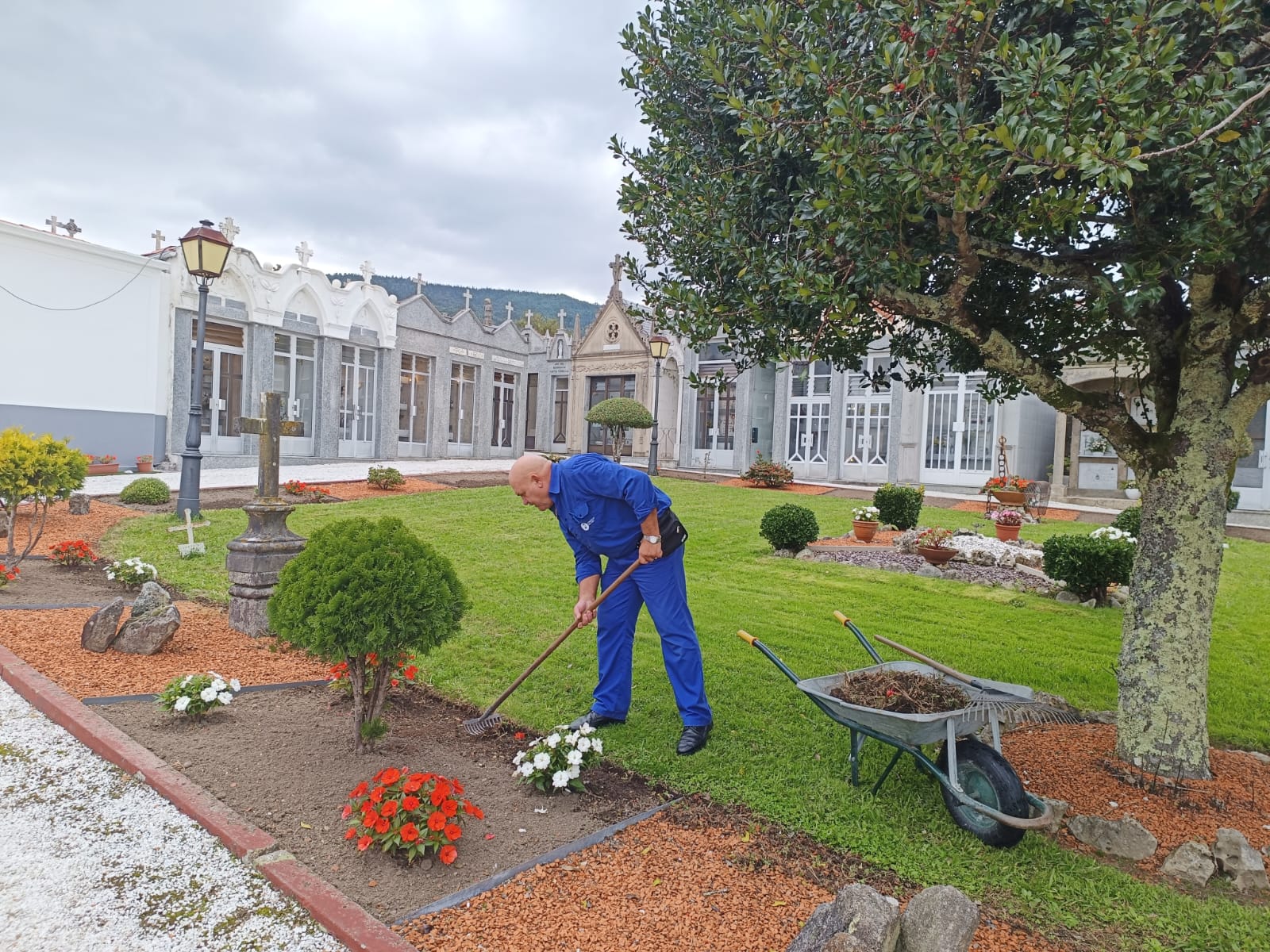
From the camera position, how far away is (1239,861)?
3.15 meters

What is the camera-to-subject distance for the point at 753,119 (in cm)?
344

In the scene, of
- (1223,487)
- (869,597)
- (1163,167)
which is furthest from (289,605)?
(869,597)

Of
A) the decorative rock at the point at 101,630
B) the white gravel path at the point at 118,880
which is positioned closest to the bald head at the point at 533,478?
the white gravel path at the point at 118,880

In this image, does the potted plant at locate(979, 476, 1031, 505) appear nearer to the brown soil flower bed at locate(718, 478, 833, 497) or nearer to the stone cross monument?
the brown soil flower bed at locate(718, 478, 833, 497)

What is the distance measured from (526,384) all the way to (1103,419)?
97.9 feet

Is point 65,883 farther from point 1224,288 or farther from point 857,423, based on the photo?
point 857,423

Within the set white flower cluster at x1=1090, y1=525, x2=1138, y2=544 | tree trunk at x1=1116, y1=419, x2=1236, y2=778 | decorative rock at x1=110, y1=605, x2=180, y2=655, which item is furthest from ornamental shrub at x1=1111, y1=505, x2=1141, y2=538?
decorative rock at x1=110, y1=605, x2=180, y2=655

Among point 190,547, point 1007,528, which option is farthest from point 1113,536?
point 190,547

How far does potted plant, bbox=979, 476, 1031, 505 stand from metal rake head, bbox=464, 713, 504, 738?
551 inches

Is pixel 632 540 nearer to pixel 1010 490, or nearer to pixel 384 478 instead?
pixel 384 478

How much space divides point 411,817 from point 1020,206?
3.90 metres

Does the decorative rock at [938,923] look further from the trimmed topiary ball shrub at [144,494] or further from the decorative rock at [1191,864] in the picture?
the trimmed topiary ball shrub at [144,494]

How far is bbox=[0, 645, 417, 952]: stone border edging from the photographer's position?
2.68m

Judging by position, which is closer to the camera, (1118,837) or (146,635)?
(1118,837)
